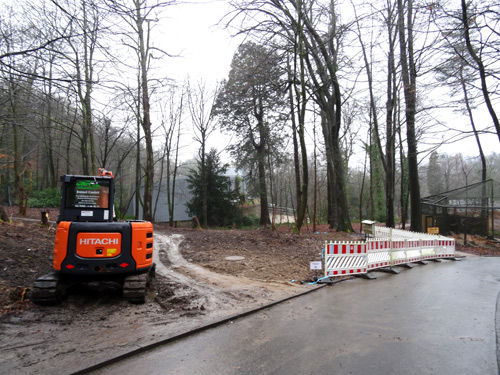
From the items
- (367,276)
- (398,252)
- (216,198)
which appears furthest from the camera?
(216,198)

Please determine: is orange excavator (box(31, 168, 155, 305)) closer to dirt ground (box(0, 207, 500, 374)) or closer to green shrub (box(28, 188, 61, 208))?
dirt ground (box(0, 207, 500, 374))

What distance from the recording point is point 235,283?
8.41 m

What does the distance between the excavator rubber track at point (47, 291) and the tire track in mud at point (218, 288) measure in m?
2.31

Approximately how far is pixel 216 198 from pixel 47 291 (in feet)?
80.3

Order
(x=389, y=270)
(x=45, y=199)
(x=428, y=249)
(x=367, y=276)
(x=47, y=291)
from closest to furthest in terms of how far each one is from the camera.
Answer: (x=47, y=291), (x=367, y=276), (x=389, y=270), (x=428, y=249), (x=45, y=199)

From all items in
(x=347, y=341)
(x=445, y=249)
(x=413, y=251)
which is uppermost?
(x=413, y=251)

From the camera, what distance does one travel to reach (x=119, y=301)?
670cm

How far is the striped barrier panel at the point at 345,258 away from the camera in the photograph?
923 cm

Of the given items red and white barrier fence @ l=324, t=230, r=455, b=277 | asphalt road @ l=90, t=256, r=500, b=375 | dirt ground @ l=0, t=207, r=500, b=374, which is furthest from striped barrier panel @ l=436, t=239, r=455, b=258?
asphalt road @ l=90, t=256, r=500, b=375

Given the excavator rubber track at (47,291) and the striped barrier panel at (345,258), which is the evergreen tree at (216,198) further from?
the excavator rubber track at (47,291)

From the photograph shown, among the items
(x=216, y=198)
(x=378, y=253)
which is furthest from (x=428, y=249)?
(x=216, y=198)

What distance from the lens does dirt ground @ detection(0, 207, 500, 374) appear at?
172 inches

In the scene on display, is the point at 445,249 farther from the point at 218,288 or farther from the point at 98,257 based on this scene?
the point at 98,257

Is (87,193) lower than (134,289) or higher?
higher
